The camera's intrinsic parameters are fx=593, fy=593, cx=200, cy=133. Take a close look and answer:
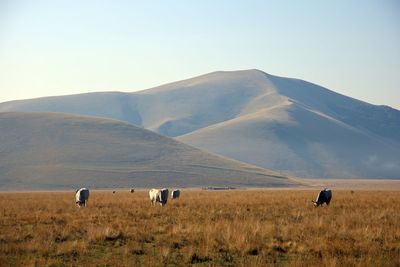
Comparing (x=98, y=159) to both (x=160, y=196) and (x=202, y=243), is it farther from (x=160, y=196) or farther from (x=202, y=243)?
(x=202, y=243)

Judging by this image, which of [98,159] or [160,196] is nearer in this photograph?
[160,196]

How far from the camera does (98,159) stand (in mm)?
137625

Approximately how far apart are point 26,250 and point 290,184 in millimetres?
121958

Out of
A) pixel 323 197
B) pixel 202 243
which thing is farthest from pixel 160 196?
pixel 202 243

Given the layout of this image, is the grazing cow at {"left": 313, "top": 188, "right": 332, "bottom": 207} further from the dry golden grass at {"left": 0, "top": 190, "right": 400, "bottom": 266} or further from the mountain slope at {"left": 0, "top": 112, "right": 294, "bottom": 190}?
the mountain slope at {"left": 0, "top": 112, "right": 294, "bottom": 190}

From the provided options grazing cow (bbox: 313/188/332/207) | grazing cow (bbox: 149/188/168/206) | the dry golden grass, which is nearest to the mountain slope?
grazing cow (bbox: 149/188/168/206)

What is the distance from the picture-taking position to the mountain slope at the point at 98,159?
4838 inches

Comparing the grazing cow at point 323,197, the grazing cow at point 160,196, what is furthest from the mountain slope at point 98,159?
the grazing cow at point 323,197

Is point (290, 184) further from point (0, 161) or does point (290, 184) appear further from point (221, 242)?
point (221, 242)

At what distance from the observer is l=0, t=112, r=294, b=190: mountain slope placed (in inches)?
4838

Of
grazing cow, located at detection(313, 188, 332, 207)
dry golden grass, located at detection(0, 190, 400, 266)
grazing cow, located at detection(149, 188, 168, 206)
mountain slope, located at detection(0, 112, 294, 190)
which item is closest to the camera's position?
dry golden grass, located at detection(0, 190, 400, 266)

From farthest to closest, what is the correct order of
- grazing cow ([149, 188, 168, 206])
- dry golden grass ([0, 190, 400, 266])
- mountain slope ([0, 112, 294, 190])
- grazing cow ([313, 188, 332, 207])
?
mountain slope ([0, 112, 294, 190]), grazing cow ([149, 188, 168, 206]), grazing cow ([313, 188, 332, 207]), dry golden grass ([0, 190, 400, 266])

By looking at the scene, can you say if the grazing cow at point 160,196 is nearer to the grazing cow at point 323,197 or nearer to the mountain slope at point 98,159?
the grazing cow at point 323,197

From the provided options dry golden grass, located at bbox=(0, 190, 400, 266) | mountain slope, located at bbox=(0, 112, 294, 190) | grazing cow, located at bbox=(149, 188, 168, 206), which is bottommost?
dry golden grass, located at bbox=(0, 190, 400, 266)
